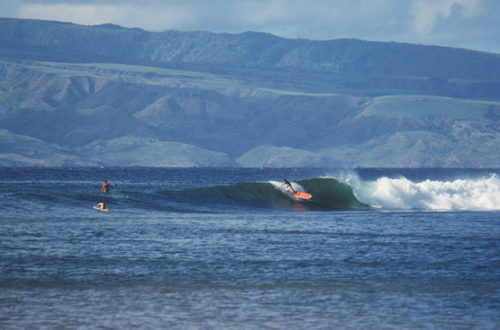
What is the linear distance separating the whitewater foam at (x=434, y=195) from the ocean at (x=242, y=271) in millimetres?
19469

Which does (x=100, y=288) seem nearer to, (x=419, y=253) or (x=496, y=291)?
(x=496, y=291)

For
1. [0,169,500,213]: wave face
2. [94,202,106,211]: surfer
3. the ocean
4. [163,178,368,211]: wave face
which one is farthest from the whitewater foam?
[94,202,106,211]: surfer

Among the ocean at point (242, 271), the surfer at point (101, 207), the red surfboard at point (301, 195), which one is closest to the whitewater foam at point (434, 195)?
A: the red surfboard at point (301, 195)

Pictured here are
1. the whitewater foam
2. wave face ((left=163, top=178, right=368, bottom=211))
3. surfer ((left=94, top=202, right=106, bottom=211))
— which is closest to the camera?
surfer ((left=94, top=202, right=106, bottom=211))

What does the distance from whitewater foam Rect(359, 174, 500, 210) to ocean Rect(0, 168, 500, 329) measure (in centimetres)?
1947

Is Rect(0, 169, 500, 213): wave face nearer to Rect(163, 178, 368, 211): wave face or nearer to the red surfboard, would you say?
Rect(163, 178, 368, 211): wave face

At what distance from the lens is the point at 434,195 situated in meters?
69.7

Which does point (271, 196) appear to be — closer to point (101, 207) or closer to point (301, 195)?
point (301, 195)

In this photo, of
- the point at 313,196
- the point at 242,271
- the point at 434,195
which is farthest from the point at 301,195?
the point at 242,271

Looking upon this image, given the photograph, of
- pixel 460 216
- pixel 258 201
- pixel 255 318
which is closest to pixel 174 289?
pixel 255 318

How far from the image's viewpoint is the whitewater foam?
221 feet

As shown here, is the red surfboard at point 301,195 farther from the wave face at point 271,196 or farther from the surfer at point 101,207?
the surfer at point 101,207

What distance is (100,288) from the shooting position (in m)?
22.1

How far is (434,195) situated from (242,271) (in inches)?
1888
